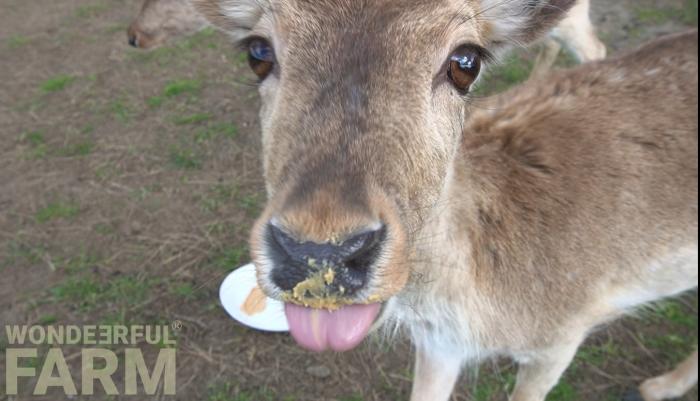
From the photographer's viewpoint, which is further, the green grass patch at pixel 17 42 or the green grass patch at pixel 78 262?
the green grass patch at pixel 17 42

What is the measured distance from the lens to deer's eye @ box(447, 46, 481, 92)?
2086 millimetres

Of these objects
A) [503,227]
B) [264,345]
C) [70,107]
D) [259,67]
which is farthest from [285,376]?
[70,107]

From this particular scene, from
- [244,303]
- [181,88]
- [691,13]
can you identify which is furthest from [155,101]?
[691,13]

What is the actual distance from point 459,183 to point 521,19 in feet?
2.42

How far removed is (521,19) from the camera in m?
2.44

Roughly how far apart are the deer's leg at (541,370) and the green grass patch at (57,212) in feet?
13.1

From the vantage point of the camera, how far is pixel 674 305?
4.27 m

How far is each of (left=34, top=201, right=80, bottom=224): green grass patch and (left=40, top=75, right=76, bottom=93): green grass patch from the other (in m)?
2.16

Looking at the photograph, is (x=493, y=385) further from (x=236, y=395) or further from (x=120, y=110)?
(x=120, y=110)

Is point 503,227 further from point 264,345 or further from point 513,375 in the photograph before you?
point 264,345

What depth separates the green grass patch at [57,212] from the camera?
5055mm

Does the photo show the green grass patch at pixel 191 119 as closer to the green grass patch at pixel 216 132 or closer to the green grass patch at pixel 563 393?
the green grass patch at pixel 216 132

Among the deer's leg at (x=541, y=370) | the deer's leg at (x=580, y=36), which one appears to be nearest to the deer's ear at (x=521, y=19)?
the deer's leg at (x=541, y=370)

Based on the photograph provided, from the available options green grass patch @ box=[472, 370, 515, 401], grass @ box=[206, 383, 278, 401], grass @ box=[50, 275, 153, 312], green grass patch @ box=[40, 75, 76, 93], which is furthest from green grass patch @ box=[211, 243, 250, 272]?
green grass patch @ box=[40, 75, 76, 93]
